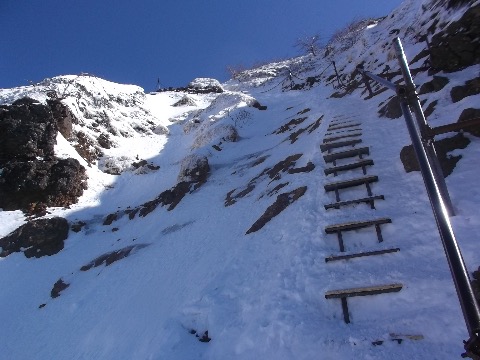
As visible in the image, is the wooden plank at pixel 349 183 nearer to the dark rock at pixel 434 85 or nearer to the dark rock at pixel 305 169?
the dark rock at pixel 305 169

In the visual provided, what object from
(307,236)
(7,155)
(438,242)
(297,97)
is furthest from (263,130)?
(438,242)

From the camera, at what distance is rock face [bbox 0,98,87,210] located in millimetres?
20125

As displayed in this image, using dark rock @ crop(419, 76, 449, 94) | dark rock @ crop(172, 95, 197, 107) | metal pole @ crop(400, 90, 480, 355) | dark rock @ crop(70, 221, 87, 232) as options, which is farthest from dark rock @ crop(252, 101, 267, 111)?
metal pole @ crop(400, 90, 480, 355)

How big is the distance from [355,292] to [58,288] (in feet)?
42.5

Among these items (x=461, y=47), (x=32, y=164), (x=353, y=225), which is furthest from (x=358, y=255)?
(x=32, y=164)

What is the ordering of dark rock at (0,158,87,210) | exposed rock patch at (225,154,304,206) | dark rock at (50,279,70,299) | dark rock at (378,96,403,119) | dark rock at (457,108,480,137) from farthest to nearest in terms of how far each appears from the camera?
dark rock at (0,158,87,210), dark rock at (50,279,70,299), exposed rock patch at (225,154,304,206), dark rock at (378,96,403,119), dark rock at (457,108,480,137)

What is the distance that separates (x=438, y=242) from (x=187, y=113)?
37.2 metres

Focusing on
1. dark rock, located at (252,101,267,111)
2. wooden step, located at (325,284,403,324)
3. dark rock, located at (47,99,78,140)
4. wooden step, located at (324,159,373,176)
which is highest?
dark rock, located at (47,99,78,140)

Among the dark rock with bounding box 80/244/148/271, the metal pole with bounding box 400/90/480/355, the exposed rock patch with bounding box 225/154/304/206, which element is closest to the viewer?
the metal pole with bounding box 400/90/480/355

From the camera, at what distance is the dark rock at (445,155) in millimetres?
7598

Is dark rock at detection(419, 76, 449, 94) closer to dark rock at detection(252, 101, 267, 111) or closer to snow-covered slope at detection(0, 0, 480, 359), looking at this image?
snow-covered slope at detection(0, 0, 480, 359)

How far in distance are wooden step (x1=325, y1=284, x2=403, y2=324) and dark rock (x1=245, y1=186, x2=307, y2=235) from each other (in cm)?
419

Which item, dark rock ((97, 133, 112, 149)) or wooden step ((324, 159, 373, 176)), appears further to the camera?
dark rock ((97, 133, 112, 149))

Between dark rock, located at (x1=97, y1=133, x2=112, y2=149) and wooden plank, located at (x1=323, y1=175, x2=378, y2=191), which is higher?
dark rock, located at (x1=97, y1=133, x2=112, y2=149)
